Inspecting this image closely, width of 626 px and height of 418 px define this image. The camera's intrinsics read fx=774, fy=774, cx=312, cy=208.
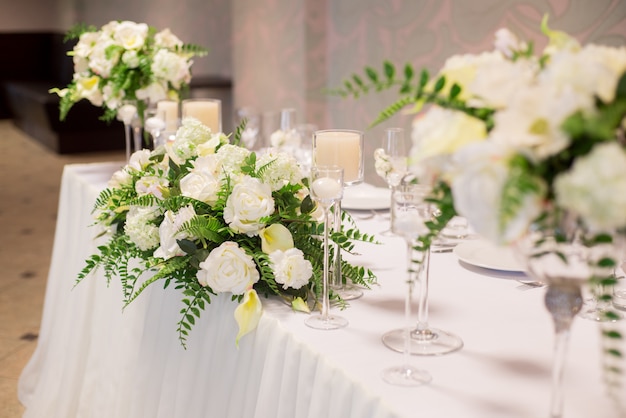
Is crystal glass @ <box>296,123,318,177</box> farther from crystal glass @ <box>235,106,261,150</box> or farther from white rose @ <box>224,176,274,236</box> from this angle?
white rose @ <box>224,176,274,236</box>

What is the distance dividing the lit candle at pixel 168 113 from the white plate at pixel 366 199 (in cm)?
65

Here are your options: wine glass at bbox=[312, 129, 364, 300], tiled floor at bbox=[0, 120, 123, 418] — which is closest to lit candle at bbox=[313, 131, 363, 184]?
wine glass at bbox=[312, 129, 364, 300]

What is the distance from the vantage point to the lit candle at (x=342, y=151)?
1758 millimetres

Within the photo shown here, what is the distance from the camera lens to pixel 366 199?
227 centimetres

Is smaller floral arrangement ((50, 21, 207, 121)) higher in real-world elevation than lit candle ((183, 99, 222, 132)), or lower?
higher

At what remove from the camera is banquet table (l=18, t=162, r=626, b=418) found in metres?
1.13

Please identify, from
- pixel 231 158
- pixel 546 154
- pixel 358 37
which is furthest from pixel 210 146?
pixel 358 37

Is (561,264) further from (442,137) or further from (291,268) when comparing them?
(291,268)

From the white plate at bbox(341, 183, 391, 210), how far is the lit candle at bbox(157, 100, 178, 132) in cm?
65

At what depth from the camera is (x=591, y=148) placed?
0.81m

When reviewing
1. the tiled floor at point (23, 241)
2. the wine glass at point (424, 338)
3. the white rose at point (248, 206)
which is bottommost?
the tiled floor at point (23, 241)

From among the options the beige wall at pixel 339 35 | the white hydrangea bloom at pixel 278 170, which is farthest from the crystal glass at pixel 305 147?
the beige wall at pixel 339 35

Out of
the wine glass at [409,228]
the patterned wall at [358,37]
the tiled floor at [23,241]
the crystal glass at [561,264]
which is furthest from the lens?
the patterned wall at [358,37]

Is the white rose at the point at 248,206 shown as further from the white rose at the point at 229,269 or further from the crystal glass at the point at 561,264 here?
the crystal glass at the point at 561,264
